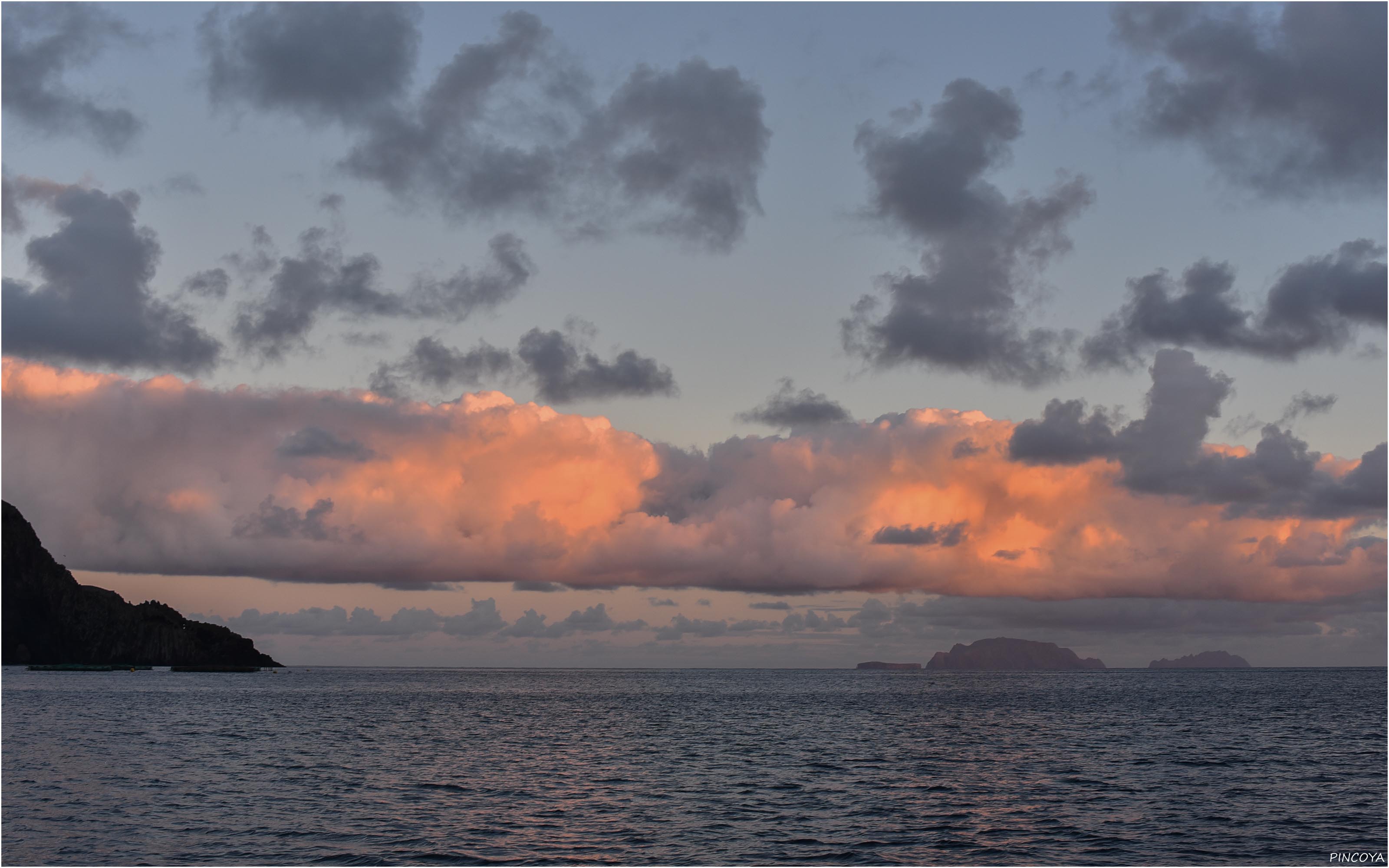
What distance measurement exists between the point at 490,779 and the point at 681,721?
199 feet

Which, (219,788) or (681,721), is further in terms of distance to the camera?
(681,721)

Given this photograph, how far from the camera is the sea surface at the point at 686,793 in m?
49.7

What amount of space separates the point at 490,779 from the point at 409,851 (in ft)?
80.3

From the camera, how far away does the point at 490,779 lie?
72.9 metres

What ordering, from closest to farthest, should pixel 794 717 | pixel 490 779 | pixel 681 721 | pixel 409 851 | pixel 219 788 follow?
pixel 409 851 → pixel 219 788 → pixel 490 779 → pixel 681 721 → pixel 794 717

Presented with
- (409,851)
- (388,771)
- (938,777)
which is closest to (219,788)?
(388,771)

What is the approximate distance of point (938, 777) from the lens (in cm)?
7400

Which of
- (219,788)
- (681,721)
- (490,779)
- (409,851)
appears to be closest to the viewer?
(409,851)

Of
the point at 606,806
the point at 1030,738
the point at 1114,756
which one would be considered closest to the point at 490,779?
the point at 606,806

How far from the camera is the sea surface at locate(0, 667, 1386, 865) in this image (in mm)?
49719

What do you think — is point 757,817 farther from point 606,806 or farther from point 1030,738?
point 1030,738

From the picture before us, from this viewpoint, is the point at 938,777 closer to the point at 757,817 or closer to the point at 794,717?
the point at 757,817

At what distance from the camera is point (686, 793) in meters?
66.3

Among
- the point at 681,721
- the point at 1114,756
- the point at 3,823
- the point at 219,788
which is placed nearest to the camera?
Answer: the point at 3,823
